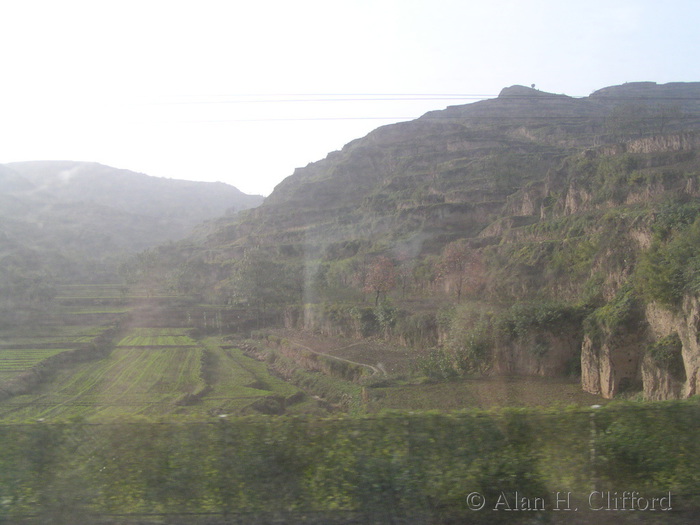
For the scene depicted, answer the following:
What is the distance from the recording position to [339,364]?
1981cm

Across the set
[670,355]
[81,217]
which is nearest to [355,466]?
[670,355]

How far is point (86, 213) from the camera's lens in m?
70.8

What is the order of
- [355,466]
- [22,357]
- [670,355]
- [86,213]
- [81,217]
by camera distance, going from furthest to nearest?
[86,213], [81,217], [22,357], [670,355], [355,466]

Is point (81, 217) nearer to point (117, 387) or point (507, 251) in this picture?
point (507, 251)

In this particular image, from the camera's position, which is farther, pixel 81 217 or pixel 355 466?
pixel 81 217

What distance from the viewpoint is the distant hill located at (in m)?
32.8

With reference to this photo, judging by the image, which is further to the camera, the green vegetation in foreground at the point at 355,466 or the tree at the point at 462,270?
the tree at the point at 462,270

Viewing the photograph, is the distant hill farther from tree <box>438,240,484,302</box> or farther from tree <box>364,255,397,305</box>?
tree <box>438,240,484,302</box>

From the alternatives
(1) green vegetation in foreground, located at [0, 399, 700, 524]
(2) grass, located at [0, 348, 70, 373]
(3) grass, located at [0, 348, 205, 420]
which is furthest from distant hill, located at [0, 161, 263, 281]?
(1) green vegetation in foreground, located at [0, 399, 700, 524]

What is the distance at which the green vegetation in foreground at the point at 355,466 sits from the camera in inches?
167

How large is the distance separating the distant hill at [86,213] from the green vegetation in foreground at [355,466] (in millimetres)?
17211

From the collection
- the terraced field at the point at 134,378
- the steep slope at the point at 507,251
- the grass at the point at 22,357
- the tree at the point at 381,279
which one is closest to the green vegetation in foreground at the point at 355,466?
the terraced field at the point at 134,378

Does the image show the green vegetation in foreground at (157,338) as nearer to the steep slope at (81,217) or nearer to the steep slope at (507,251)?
the steep slope at (81,217)

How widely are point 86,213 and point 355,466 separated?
7788 cm
